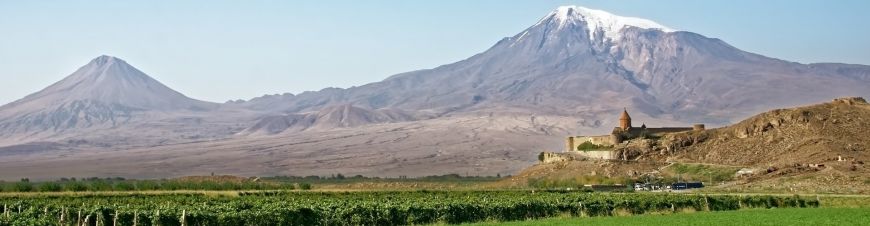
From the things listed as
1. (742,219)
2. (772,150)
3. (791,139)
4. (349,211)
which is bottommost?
(742,219)

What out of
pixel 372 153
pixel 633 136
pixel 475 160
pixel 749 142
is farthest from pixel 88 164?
pixel 749 142

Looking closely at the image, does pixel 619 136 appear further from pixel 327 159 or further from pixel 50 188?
pixel 327 159

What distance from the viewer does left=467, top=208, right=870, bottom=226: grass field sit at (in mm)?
34188

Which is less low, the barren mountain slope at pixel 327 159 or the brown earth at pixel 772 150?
the barren mountain slope at pixel 327 159

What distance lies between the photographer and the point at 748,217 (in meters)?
37.1

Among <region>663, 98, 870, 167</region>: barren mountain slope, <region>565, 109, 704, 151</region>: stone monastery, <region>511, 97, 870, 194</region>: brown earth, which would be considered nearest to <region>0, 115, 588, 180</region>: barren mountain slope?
<region>565, 109, 704, 151</region>: stone monastery

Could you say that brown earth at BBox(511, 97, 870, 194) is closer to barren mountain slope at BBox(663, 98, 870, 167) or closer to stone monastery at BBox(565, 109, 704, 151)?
barren mountain slope at BBox(663, 98, 870, 167)

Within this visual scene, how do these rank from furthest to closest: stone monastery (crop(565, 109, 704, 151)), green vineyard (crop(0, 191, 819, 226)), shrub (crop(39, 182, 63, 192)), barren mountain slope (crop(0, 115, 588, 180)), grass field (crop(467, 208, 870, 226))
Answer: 1. barren mountain slope (crop(0, 115, 588, 180))
2. stone monastery (crop(565, 109, 704, 151))
3. shrub (crop(39, 182, 63, 192))
4. grass field (crop(467, 208, 870, 226))
5. green vineyard (crop(0, 191, 819, 226))

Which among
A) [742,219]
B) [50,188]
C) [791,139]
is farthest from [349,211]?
[791,139]

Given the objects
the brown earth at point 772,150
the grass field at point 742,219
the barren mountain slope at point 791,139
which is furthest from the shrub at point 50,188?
the barren mountain slope at point 791,139

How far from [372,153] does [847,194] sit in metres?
126

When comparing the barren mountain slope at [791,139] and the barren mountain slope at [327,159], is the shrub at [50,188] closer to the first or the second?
the barren mountain slope at [791,139]

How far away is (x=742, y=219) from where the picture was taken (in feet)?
118

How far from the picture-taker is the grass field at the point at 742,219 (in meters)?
34.2
